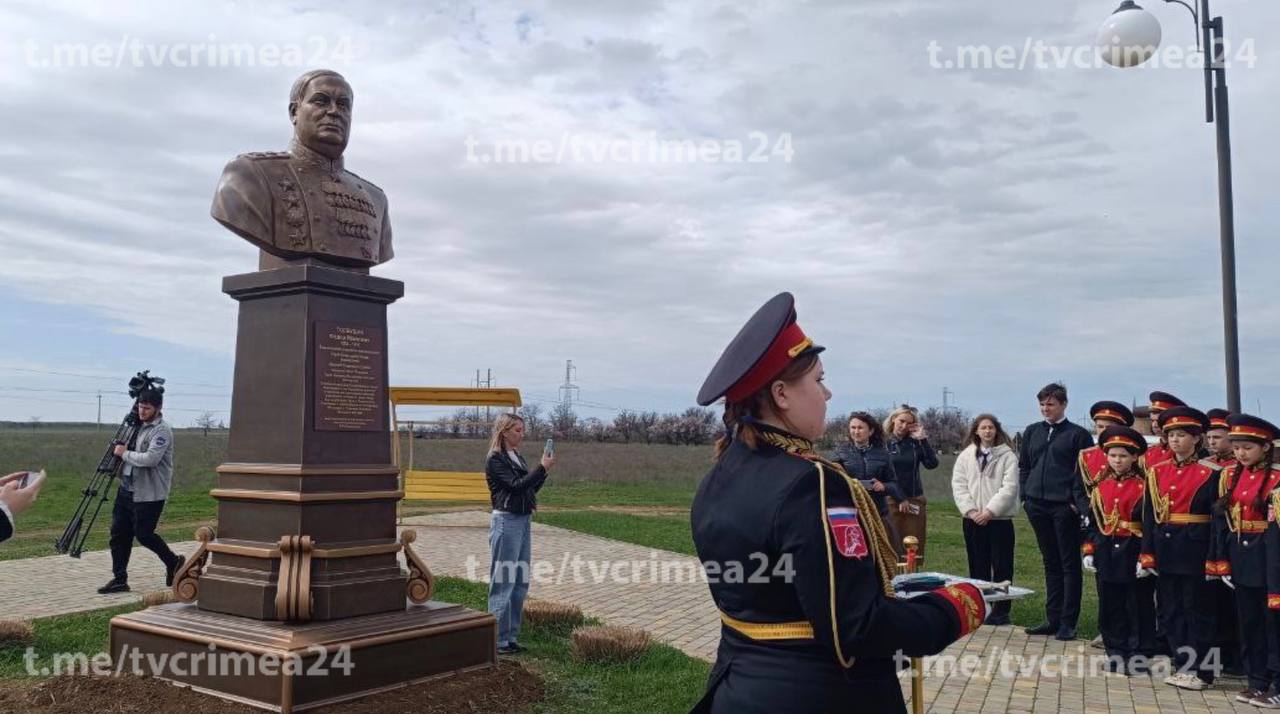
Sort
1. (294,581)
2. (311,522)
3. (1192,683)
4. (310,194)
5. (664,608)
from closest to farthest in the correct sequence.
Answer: (294,581) → (311,522) → (310,194) → (1192,683) → (664,608)

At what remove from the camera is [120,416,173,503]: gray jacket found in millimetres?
9852

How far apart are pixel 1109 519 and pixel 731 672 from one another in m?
6.38

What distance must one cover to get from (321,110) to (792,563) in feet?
18.3

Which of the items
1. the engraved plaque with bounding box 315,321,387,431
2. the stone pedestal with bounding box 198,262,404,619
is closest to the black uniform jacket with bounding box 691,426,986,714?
the stone pedestal with bounding box 198,262,404,619

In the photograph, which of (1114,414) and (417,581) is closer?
(417,581)

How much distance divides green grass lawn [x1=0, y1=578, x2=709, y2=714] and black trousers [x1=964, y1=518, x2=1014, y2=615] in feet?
11.7

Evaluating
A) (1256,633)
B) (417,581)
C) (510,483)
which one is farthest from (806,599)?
(1256,633)

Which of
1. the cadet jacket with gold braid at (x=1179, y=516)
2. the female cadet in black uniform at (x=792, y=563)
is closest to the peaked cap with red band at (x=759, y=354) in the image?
the female cadet in black uniform at (x=792, y=563)

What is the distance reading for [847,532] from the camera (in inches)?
98.5

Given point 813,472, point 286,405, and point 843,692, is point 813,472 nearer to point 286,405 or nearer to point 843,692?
point 843,692

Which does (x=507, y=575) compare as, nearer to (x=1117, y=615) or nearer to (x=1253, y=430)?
(x=1117, y=615)

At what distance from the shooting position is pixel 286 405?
6395 mm

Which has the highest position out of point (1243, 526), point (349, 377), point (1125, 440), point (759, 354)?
point (349, 377)

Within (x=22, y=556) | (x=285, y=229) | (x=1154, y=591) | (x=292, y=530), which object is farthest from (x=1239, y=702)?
(x=22, y=556)
